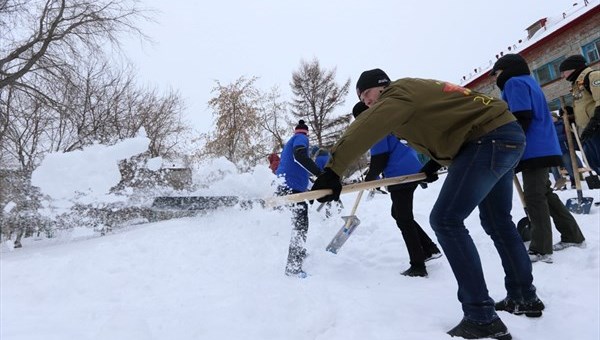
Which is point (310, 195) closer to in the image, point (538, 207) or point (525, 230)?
point (538, 207)

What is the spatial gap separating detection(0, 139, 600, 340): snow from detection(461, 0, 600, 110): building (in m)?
18.6

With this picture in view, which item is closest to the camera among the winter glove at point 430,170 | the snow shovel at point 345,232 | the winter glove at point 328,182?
the winter glove at point 328,182

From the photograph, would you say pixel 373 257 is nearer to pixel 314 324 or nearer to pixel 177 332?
pixel 314 324

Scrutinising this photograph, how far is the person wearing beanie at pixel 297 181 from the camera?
11.0 ft

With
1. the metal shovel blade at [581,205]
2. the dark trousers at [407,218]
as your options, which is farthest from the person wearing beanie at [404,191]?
the metal shovel blade at [581,205]

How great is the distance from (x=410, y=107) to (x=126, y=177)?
6.30 metres

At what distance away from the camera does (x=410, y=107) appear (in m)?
1.86

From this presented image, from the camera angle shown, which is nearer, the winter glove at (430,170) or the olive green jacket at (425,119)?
the olive green jacket at (425,119)

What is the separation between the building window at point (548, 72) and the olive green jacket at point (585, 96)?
19314 millimetres

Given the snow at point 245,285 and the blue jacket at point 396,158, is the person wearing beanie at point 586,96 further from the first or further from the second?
the blue jacket at point 396,158

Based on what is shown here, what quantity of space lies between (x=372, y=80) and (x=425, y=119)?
0.56 m

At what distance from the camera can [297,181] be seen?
3797 millimetres

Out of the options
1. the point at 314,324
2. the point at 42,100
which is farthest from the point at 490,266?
the point at 42,100

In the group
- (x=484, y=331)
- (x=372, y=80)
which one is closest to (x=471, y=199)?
(x=484, y=331)
